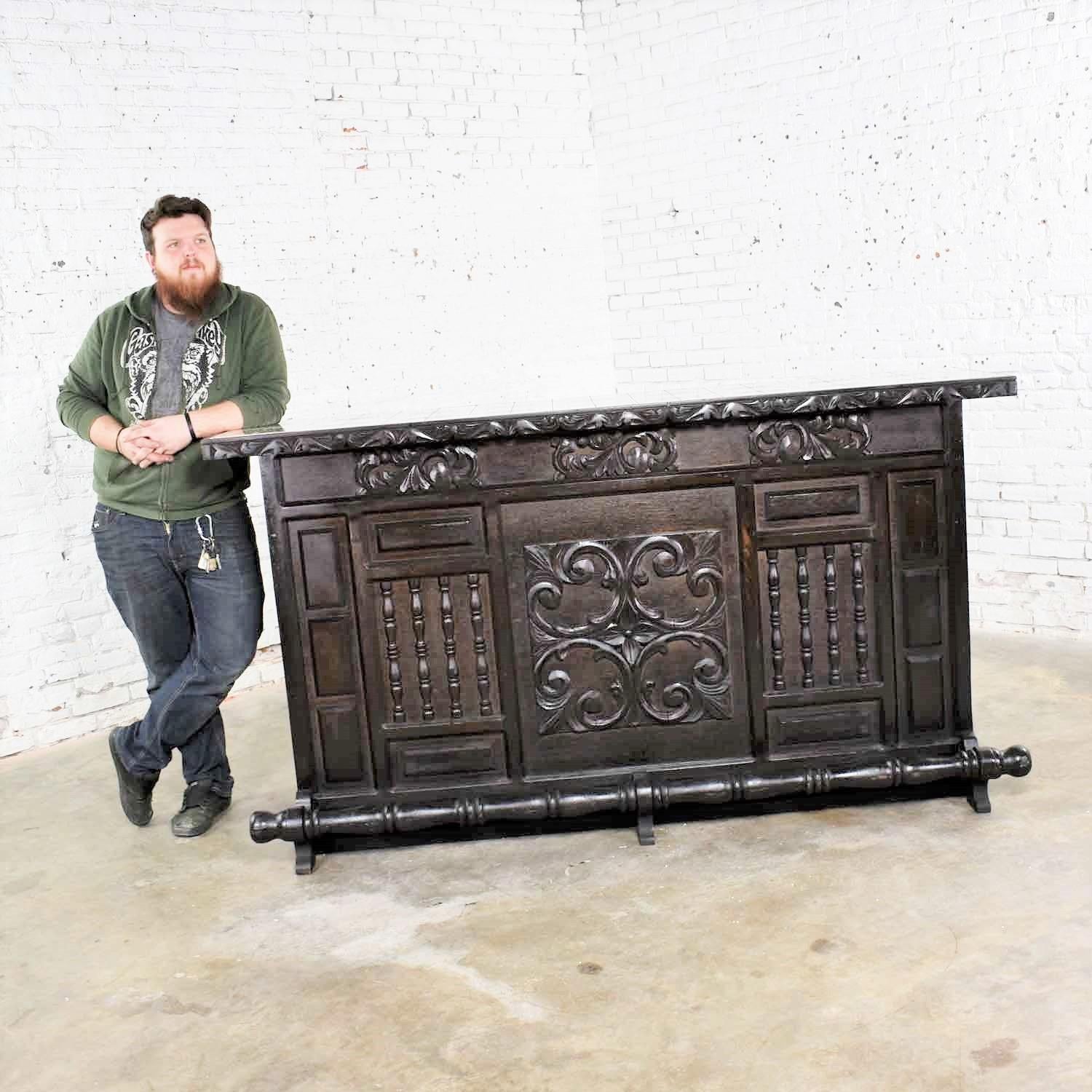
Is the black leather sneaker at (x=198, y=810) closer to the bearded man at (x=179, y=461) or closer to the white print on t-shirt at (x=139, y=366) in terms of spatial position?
the bearded man at (x=179, y=461)

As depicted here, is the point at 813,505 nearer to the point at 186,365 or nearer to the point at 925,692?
the point at 925,692

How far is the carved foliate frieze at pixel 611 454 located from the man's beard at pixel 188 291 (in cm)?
112

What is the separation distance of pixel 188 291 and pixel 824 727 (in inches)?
84.1

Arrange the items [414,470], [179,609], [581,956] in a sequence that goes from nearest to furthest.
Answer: [581,956] → [414,470] → [179,609]

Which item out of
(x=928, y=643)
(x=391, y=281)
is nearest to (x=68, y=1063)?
(x=928, y=643)

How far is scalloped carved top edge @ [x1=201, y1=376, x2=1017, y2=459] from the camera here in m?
3.36

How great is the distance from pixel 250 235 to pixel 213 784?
238cm

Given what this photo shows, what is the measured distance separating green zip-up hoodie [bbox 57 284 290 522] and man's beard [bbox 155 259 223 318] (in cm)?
3

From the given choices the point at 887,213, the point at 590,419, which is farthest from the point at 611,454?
the point at 887,213

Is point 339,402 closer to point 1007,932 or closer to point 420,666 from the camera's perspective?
point 420,666

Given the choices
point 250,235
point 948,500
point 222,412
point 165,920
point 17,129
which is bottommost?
point 165,920

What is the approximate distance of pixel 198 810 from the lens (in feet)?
13.0

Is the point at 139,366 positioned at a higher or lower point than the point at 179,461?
higher

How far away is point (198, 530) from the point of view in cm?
379
